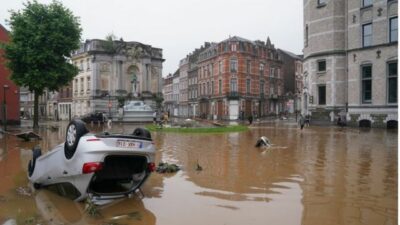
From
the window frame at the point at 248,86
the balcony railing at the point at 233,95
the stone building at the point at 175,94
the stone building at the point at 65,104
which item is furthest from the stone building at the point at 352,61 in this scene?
the stone building at the point at 175,94

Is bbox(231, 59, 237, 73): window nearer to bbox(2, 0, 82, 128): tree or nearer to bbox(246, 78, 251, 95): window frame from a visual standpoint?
bbox(246, 78, 251, 95): window frame

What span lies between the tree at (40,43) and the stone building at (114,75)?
31.0m

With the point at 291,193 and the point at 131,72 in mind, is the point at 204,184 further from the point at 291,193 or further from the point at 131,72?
the point at 131,72

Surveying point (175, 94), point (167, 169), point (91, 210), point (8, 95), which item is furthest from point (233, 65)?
point (91, 210)

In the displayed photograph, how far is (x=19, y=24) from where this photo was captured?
1196 inches

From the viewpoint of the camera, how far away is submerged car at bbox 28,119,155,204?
694 centimetres

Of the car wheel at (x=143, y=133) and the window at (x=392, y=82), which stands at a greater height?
the window at (x=392, y=82)

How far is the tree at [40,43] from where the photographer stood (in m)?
29.9

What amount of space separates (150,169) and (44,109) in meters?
80.2

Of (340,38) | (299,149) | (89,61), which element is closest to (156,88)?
(89,61)

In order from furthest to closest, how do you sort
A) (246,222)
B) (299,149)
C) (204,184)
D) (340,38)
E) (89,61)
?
(89,61) → (340,38) → (299,149) → (204,184) → (246,222)

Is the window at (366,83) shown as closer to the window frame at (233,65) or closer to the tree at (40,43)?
the tree at (40,43)

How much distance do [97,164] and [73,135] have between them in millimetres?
890

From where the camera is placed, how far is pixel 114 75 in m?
64.8
